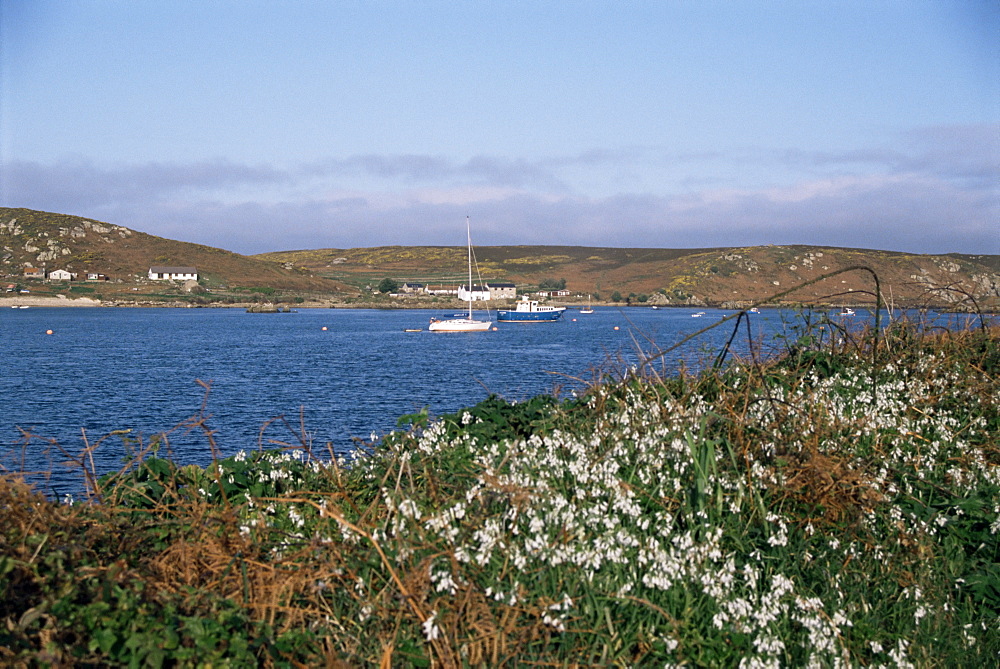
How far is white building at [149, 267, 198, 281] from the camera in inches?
6698

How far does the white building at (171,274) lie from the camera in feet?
558

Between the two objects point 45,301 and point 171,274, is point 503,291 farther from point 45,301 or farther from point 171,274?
point 45,301

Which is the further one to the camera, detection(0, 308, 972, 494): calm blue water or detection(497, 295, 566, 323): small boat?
detection(497, 295, 566, 323): small boat

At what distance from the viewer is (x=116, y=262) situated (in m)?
181

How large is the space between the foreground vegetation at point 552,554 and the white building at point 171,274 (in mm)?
176291

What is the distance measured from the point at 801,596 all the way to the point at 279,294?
17614 cm

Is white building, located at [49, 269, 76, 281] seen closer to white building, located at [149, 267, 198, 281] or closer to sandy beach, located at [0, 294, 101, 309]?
sandy beach, located at [0, 294, 101, 309]

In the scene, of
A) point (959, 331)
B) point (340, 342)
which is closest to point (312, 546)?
point (959, 331)

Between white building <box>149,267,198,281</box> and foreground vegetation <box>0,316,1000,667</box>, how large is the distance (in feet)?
578

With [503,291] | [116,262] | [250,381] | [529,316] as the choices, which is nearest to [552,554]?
[250,381]

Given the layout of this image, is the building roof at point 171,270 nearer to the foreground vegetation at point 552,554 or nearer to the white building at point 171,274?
the white building at point 171,274

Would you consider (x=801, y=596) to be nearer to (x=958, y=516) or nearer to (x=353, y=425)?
(x=958, y=516)

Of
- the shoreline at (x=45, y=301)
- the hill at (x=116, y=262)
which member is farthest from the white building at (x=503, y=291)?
the shoreline at (x=45, y=301)

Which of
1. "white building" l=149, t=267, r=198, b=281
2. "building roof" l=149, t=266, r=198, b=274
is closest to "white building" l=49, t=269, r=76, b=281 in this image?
"white building" l=149, t=267, r=198, b=281
